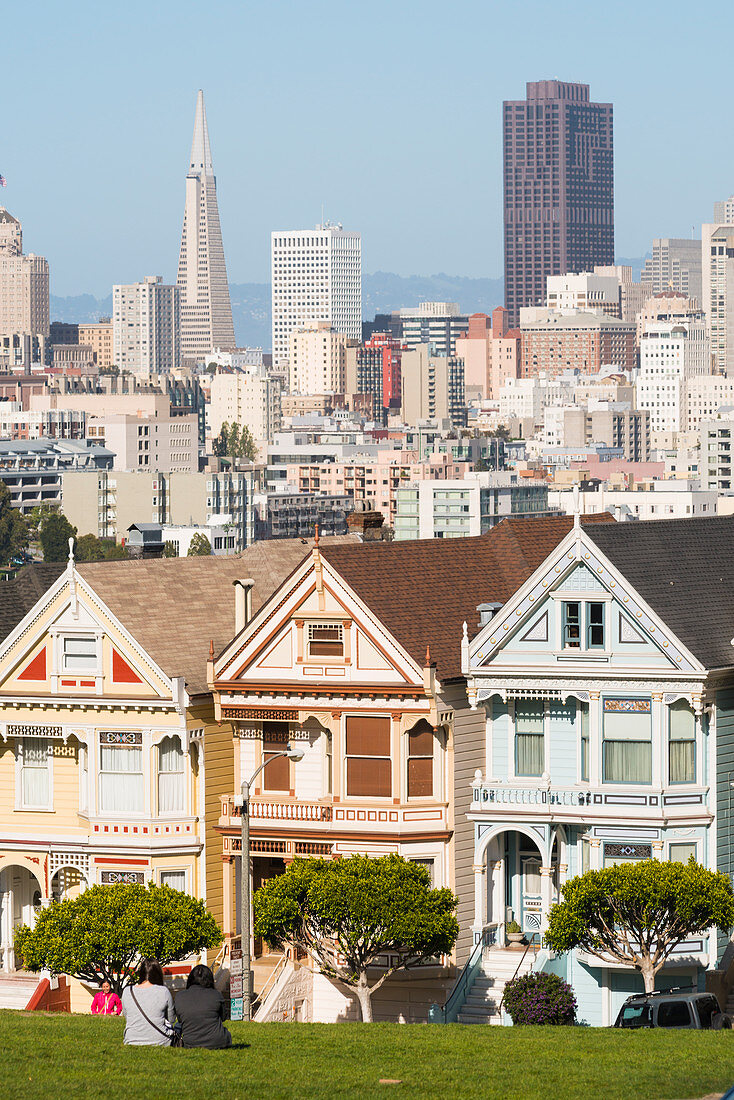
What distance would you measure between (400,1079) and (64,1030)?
6.33 metres

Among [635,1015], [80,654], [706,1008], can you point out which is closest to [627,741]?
[635,1015]

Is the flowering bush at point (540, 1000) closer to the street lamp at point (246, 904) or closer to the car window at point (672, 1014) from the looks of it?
the car window at point (672, 1014)

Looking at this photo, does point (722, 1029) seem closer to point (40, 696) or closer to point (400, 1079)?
point (400, 1079)

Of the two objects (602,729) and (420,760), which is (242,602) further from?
(602,729)

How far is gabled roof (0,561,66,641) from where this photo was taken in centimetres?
5172

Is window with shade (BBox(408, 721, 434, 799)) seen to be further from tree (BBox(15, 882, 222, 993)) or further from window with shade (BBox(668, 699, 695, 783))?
window with shade (BBox(668, 699, 695, 783))

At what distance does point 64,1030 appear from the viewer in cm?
3466

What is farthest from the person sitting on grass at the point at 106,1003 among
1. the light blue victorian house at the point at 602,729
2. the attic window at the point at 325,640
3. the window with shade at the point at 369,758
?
the attic window at the point at 325,640

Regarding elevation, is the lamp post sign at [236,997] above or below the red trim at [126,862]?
below

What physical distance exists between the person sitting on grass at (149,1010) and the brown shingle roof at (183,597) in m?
15.4

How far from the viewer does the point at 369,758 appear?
45000mm

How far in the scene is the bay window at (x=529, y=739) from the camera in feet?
145

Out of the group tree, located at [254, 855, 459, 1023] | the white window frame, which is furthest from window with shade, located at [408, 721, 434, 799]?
the white window frame

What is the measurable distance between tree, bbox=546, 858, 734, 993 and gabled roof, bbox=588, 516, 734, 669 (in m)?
3.73
